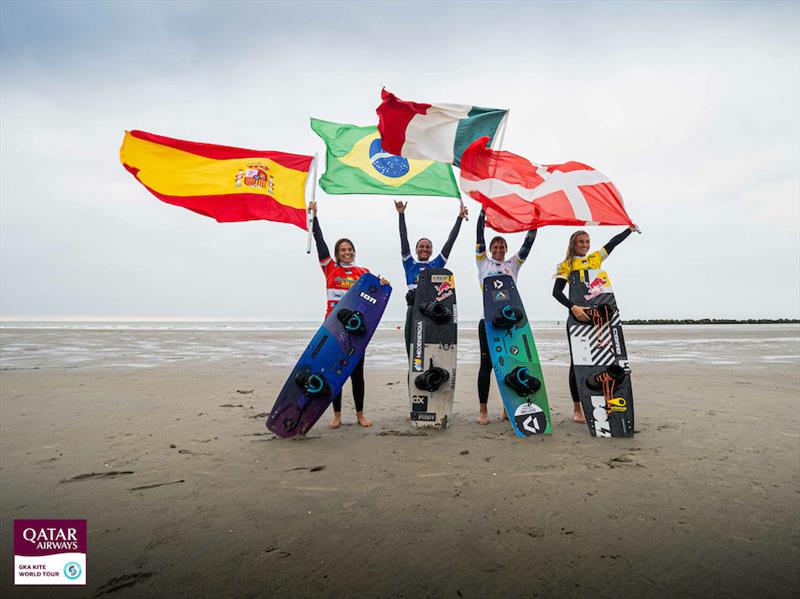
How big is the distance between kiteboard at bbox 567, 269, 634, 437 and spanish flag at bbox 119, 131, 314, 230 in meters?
4.10

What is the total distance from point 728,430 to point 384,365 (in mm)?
7726

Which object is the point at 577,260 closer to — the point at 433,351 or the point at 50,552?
the point at 433,351

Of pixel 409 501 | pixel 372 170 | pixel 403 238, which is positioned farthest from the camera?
pixel 372 170

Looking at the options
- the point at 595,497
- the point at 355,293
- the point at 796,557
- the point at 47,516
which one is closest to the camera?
the point at 796,557

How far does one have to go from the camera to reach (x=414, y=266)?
5887 millimetres

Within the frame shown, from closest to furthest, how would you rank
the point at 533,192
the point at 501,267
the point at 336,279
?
1. the point at 336,279
2. the point at 501,267
3. the point at 533,192

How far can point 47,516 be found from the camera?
264 cm

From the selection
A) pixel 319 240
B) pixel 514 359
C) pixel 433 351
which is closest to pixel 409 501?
pixel 433 351

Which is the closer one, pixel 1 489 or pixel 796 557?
pixel 796 557

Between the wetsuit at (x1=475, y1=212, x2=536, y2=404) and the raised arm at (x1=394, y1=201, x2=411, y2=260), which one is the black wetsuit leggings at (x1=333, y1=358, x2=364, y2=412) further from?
the raised arm at (x1=394, y1=201, x2=411, y2=260)

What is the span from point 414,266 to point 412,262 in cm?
7

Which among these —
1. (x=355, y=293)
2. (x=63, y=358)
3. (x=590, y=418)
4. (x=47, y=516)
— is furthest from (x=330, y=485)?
(x=63, y=358)

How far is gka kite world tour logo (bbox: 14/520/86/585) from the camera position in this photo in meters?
2.06

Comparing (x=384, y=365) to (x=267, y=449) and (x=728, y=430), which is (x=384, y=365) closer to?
(x=267, y=449)
